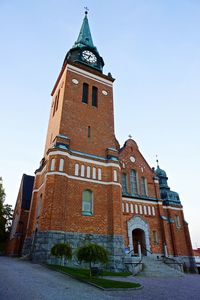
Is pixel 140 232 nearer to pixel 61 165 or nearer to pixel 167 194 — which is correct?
pixel 167 194

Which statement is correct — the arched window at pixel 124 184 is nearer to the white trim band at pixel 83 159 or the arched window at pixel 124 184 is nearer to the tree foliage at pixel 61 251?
the white trim band at pixel 83 159

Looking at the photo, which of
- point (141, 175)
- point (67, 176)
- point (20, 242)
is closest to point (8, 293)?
point (67, 176)

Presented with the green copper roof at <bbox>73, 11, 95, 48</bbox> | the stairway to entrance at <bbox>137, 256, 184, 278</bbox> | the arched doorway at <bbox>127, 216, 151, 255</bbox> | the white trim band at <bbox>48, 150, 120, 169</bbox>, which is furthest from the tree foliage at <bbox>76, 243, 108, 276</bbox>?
the green copper roof at <bbox>73, 11, 95, 48</bbox>

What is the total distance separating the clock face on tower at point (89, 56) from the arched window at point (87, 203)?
56.6ft

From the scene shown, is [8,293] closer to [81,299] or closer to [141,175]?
[81,299]

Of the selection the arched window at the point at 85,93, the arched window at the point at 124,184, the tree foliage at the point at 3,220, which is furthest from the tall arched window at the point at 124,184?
the tree foliage at the point at 3,220

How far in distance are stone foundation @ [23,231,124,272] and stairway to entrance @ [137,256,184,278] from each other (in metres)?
1.92

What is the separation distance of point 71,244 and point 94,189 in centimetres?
505

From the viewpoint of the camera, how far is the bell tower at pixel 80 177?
1686 centimetres

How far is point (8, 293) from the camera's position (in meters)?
7.10

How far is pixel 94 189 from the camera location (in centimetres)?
1973

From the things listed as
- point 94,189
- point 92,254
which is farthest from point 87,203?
point 92,254

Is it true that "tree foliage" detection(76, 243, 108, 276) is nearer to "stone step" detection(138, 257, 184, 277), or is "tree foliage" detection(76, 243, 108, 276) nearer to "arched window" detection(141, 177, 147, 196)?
"stone step" detection(138, 257, 184, 277)

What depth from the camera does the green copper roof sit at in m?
29.1
